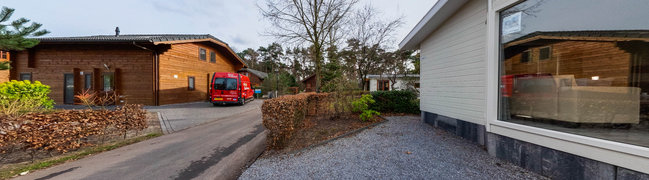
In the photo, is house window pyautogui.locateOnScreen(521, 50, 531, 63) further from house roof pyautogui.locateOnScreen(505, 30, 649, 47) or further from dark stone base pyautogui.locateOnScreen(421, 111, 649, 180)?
dark stone base pyautogui.locateOnScreen(421, 111, 649, 180)

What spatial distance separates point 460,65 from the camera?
14.6 ft

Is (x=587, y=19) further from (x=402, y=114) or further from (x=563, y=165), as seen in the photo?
(x=402, y=114)

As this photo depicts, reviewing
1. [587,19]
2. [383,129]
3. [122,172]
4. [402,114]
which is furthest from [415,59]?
[122,172]

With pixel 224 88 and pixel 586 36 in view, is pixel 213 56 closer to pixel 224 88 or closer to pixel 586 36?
pixel 224 88

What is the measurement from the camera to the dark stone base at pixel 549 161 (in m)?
2.08

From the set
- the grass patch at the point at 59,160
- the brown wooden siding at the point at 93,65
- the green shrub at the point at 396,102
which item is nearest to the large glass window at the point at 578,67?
the green shrub at the point at 396,102

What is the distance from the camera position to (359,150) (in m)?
3.76

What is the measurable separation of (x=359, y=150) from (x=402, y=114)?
494 cm

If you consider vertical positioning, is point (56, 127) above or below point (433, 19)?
below

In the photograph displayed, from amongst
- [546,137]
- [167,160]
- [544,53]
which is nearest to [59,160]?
[167,160]

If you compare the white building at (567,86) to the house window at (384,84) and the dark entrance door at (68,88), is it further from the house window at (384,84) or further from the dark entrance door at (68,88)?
the house window at (384,84)

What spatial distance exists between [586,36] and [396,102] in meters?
5.71

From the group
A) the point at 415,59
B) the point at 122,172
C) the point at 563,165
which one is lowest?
the point at 122,172

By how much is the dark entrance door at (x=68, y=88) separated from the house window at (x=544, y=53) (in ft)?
60.2
